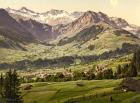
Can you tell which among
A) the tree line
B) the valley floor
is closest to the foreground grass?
the valley floor

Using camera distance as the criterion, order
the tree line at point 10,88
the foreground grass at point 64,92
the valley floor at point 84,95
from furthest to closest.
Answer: the foreground grass at point 64,92 → the tree line at point 10,88 → the valley floor at point 84,95

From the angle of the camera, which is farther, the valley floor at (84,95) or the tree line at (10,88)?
the tree line at (10,88)

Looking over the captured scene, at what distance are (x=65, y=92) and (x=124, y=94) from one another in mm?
41823

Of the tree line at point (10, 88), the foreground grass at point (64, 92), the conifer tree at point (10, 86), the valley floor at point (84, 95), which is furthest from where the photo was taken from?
the foreground grass at point (64, 92)

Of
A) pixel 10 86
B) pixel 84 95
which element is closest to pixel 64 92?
pixel 84 95

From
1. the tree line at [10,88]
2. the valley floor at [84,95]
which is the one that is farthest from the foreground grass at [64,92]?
the tree line at [10,88]

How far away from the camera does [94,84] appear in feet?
655

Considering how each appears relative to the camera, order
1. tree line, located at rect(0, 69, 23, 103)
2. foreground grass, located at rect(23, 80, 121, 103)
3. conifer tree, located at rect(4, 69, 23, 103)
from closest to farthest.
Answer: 1. tree line, located at rect(0, 69, 23, 103)
2. conifer tree, located at rect(4, 69, 23, 103)
3. foreground grass, located at rect(23, 80, 121, 103)

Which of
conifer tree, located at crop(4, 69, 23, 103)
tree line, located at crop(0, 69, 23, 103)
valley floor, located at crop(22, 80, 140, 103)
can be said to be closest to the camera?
valley floor, located at crop(22, 80, 140, 103)

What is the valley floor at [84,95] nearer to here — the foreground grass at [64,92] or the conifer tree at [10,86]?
the foreground grass at [64,92]

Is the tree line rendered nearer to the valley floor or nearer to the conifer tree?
the conifer tree

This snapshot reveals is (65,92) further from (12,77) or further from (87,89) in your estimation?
(12,77)

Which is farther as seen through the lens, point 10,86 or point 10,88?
point 10,88

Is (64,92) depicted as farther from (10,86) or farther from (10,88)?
(10,86)
